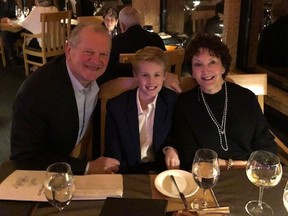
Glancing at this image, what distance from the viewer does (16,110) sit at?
1517 mm

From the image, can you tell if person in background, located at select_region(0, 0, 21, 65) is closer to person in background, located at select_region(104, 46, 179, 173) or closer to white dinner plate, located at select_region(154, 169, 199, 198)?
person in background, located at select_region(104, 46, 179, 173)

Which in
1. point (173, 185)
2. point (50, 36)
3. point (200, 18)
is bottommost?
point (173, 185)

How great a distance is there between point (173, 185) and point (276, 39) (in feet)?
5.99

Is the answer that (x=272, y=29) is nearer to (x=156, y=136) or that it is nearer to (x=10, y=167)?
(x=156, y=136)

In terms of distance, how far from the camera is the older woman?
1695 millimetres

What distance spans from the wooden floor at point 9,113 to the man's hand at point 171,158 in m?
1.05

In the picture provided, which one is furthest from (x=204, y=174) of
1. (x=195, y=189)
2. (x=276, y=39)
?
(x=276, y=39)

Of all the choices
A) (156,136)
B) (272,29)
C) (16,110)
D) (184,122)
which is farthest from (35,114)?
(272,29)

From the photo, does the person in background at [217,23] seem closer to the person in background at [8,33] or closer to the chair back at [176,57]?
the chair back at [176,57]

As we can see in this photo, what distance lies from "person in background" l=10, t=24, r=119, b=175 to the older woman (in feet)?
1.33

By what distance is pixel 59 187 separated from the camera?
3.29 feet

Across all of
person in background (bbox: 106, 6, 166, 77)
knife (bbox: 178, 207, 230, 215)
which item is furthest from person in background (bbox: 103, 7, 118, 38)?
knife (bbox: 178, 207, 230, 215)

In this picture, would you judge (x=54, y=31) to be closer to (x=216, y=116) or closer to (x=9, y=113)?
(x=9, y=113)

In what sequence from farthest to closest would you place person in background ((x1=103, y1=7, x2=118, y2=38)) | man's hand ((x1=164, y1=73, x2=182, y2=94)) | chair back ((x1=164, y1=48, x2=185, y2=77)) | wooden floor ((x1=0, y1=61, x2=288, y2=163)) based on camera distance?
1. person in background ((x1=103, y1=7, x2=118, y2=38))
2. wooden floor ((x1=0, y1=61, x2=288, y2=163))
3. chair back ((x1=164, y1=48, x2=185, y2=77))
4. man's hand ((x1=164, y1=73, x2=182, y2=94))
